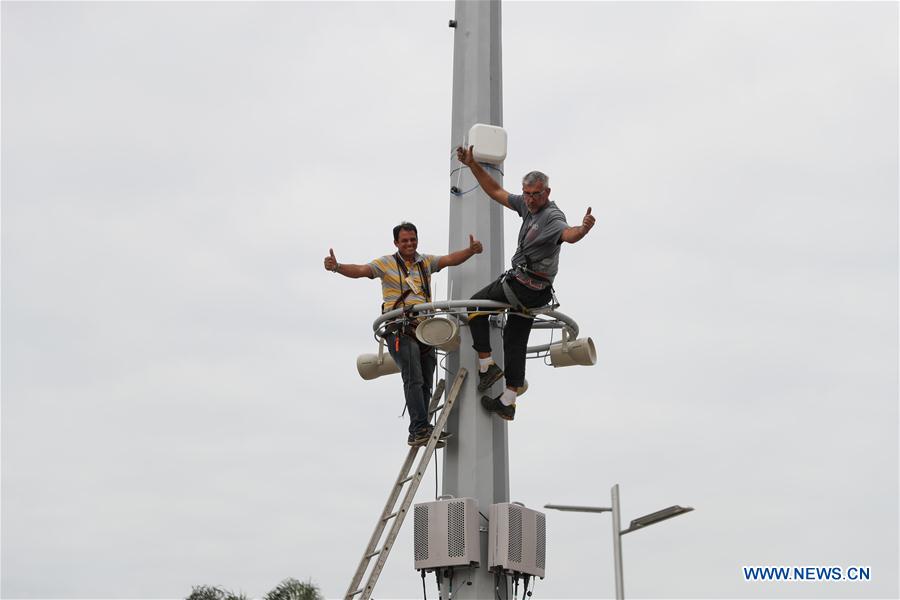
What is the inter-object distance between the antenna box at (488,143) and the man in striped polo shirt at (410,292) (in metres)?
0.91

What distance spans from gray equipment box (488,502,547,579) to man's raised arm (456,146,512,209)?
3190 mm

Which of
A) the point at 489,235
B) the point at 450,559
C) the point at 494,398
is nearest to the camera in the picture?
the point at 450,559

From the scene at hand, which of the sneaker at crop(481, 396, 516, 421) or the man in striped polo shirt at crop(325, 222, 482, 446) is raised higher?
the man in striped polo shirt at crop(325, 222, 482, 446)

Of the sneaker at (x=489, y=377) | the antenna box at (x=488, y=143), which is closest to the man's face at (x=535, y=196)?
the antenna box at (x=488, y=143)

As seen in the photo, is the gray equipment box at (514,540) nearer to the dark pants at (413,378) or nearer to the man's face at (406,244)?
the dark pants at (413,378)

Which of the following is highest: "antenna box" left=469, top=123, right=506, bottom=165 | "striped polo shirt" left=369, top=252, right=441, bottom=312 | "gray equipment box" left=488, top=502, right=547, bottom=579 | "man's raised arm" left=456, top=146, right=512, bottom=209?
"antenna box" left=469, top=123, right=506, bottom=165

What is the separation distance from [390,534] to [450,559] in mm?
694

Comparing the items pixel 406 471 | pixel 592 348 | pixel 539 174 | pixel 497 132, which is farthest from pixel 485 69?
pixel 406 471

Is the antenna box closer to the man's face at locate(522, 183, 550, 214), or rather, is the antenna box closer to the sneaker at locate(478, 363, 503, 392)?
the man's face at locate(522, 183, 550, 214)

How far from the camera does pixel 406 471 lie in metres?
13.5

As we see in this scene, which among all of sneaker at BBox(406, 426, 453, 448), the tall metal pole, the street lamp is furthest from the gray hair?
the street lamp

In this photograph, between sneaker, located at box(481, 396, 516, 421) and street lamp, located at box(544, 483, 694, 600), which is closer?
sneaker, located at box(481, 396, 516, 421)

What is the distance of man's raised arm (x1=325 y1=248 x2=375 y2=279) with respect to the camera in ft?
45.0

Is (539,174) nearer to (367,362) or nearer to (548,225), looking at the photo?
(548,225)
